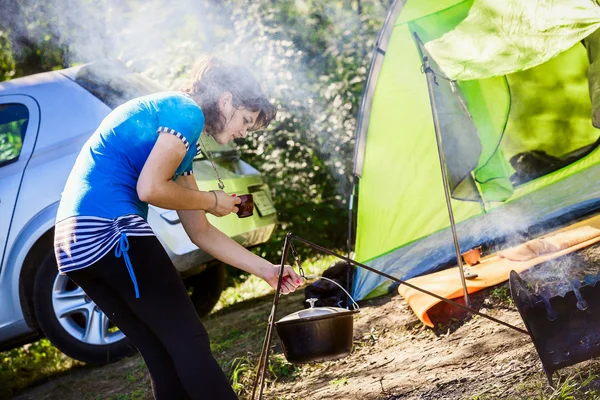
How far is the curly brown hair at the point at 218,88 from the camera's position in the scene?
2.47 meters

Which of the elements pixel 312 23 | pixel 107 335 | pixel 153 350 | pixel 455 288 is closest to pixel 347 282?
pixel 455 288

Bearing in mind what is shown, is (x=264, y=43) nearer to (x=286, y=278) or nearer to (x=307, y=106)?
(x=307, y=106)

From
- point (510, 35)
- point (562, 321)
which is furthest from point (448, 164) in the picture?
point (562, 321)

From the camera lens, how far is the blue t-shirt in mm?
2357

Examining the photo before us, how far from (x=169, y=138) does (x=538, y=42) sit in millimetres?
2339

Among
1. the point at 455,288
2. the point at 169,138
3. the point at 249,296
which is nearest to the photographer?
the point at 169,138

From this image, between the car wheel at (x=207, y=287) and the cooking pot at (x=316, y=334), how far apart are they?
281 cm

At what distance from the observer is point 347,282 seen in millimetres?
4703

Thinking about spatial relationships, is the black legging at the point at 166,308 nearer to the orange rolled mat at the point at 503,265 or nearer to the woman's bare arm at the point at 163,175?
Result: the woman's bare arm at the point at 163,175

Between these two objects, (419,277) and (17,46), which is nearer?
(419,277)

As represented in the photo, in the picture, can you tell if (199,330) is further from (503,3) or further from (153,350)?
(503,3)

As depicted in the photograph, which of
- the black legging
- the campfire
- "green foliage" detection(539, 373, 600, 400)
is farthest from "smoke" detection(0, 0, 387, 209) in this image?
the black legging

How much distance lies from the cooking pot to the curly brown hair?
2.56ft

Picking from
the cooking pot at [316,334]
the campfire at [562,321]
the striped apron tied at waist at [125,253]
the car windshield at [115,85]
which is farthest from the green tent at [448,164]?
the striped apron tied at waist at [125,253]
